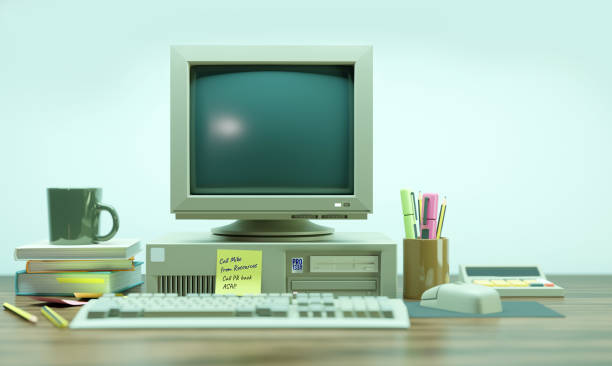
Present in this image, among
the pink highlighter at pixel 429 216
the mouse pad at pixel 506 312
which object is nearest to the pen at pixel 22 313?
the mouse pad at pixel 506 312

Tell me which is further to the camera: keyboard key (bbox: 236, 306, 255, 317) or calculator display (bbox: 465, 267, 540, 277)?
calculator display (bbox: 465, 267, 540, 277)

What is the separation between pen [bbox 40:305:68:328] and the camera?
78 centimetres

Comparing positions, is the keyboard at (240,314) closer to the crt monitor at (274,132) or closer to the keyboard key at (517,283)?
the crt monitor at (274,132)

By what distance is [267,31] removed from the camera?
1380 millimetres

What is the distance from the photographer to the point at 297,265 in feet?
3.24

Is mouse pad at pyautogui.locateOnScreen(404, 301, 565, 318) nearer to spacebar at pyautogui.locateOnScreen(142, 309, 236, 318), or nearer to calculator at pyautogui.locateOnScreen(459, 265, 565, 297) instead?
calculator at pyautogui.locateOnScreen(459, 265, 565, 297)

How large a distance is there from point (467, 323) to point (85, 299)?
A: 2.25 ft

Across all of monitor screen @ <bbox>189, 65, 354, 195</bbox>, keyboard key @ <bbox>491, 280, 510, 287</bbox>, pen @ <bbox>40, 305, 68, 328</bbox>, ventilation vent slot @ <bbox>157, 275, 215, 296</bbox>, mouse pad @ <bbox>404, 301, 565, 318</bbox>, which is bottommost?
mouse pad @ <bbox>404, 301, 565, 318</bbox>

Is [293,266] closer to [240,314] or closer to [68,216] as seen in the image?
[240,314]

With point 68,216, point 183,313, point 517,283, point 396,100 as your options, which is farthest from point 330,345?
point 396,100

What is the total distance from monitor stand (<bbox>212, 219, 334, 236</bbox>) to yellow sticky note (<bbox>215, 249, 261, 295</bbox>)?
61mm

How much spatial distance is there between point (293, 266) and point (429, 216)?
0.29 metres

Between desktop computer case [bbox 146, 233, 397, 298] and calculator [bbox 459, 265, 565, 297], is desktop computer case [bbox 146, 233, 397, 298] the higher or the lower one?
the higher one

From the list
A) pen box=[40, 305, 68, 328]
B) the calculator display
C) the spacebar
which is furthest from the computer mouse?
pen box=[40, 305, 68, 328]
